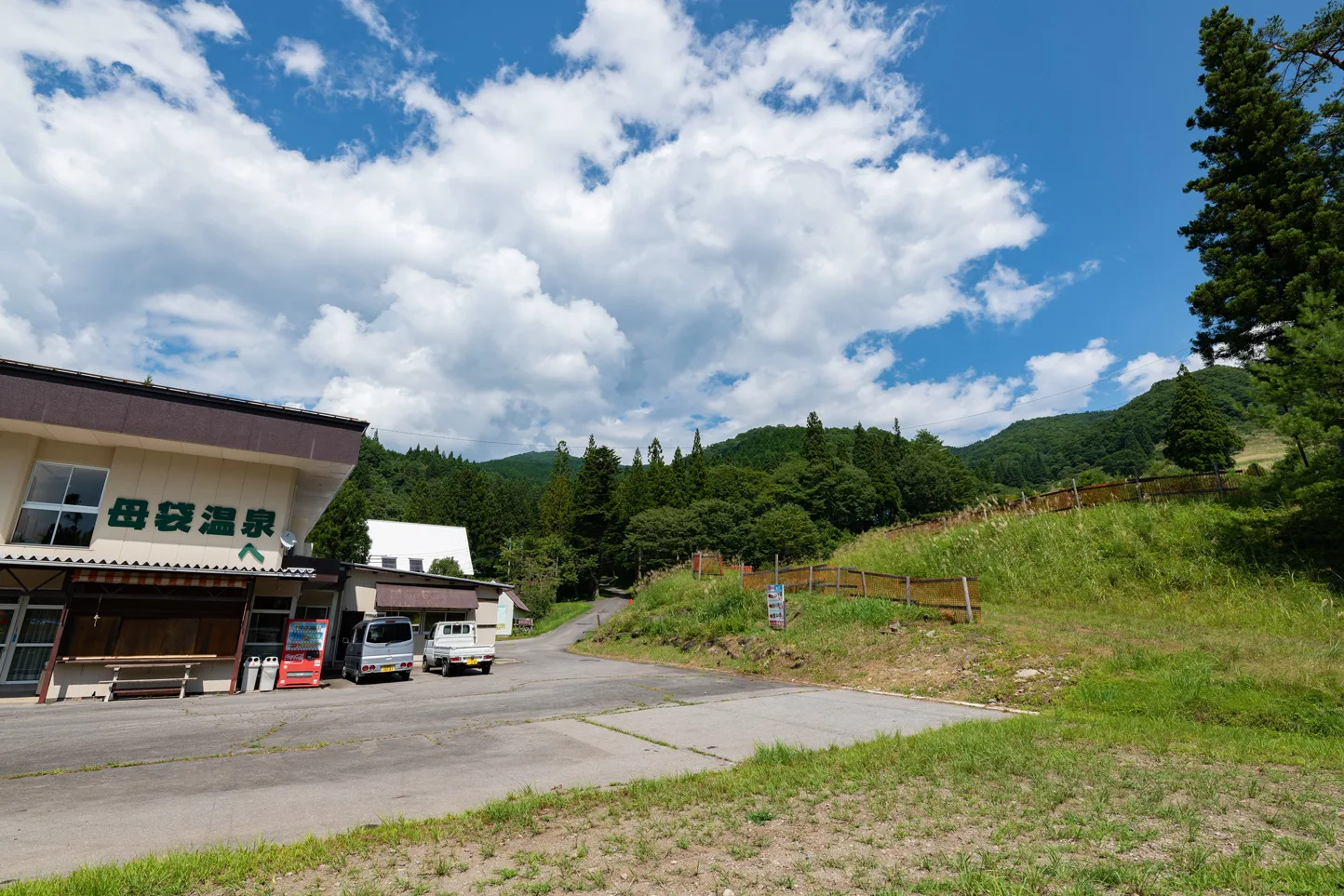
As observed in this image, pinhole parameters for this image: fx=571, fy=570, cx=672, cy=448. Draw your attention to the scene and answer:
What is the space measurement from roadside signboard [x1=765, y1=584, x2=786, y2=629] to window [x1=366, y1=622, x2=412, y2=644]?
1247 cm

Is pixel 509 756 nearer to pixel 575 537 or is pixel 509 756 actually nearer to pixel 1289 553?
pixel 1289 553

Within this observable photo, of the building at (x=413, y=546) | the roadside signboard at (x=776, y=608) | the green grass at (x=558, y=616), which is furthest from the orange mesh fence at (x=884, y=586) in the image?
the building at (x=413, y=546)

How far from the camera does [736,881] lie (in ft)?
12.7

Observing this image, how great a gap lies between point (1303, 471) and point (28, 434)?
34363 mm

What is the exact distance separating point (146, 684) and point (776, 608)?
18.1 meters

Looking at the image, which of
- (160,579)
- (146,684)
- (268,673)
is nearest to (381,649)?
(268,673)

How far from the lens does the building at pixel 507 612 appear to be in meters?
44.8

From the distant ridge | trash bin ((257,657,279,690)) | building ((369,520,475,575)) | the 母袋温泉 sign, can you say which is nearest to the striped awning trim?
the 母袋温泉 sign

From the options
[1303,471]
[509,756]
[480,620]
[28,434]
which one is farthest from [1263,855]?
[480,620]

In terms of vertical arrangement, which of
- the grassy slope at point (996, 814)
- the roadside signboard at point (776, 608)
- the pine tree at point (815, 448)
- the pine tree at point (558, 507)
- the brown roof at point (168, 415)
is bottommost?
the grassy slope at point (996, 814)

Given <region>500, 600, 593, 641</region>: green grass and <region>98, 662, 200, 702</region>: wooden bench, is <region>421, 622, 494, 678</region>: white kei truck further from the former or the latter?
<region>500, 600, 593, 641</region>: green grass

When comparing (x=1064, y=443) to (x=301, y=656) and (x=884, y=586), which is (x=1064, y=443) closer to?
(x=884, y=586)

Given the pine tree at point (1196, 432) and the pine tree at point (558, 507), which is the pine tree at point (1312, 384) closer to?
the pine tree at point (1196, 432)

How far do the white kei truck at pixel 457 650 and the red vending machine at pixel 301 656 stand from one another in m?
4.26
